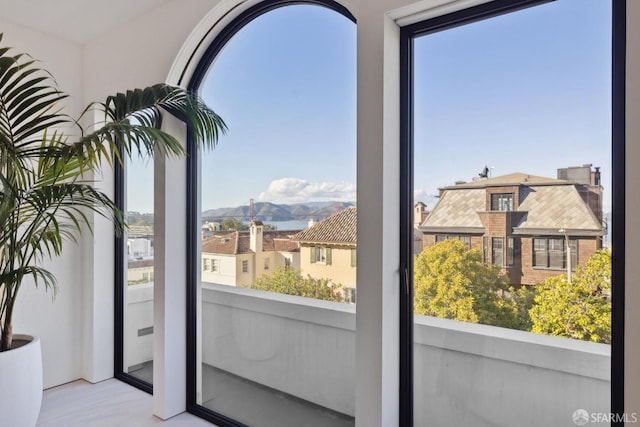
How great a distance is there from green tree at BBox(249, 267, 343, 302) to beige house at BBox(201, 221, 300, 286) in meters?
0.03

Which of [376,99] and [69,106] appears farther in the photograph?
[69,106]

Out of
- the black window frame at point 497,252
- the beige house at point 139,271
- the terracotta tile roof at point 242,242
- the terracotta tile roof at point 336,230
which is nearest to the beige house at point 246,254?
the terracotta tile roof at point 242,242

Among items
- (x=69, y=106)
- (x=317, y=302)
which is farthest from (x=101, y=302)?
(x=317, y=302)

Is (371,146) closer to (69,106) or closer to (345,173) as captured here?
(345,173)

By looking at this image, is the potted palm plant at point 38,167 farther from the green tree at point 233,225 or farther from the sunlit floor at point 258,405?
the sunlit floor at point 258,405

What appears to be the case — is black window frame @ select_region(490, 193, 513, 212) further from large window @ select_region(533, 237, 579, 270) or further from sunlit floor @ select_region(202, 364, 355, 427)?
sunlit floor @ select_region(202, 364, 355, 427)

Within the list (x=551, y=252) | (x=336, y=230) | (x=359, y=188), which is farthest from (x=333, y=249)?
(x=551, y=252)

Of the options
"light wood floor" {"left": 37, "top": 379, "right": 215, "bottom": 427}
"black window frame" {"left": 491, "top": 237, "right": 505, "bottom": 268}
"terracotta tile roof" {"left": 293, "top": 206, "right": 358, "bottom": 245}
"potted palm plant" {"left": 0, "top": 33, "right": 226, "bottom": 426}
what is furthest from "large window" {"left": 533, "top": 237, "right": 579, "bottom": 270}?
"light wood floor" {"left": 37, "top": 379, "right": 215, "bottom": 427}

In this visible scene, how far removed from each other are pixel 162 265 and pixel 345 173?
124 centimetres

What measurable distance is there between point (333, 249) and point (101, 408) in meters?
1.81

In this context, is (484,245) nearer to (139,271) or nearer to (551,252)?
(551,252)

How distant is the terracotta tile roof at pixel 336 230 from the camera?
6.20 ft

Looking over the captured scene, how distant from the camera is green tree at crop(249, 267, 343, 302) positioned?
1.95 meters

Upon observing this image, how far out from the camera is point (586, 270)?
1.38 metres
